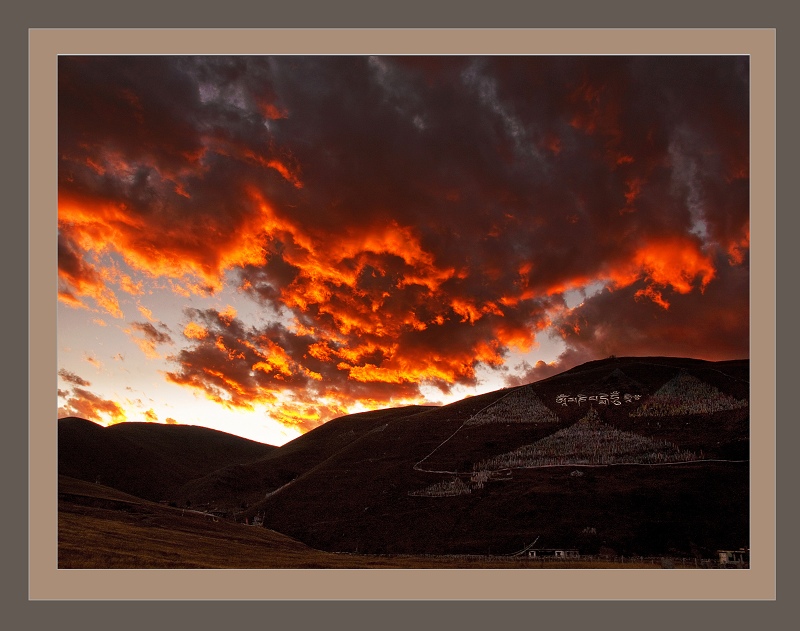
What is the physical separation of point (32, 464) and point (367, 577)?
13.0 meters

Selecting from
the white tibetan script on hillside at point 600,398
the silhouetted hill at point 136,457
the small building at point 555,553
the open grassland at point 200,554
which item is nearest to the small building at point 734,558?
the open grassland at point 200,554

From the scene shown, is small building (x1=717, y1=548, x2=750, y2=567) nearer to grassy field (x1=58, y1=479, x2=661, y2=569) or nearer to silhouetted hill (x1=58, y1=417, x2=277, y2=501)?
grassy field (x1=58, y1=479, x2=661, y2=569)

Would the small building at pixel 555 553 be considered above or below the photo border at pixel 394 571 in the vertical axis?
below

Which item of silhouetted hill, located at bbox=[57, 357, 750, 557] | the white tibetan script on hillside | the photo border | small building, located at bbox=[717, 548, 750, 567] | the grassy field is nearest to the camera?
the photo border

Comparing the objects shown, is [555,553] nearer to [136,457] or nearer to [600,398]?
[600,398]

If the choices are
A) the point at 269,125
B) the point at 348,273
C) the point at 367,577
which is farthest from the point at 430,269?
the point at 367,577

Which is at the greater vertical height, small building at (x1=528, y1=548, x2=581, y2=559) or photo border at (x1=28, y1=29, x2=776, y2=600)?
photo border at (x1=28, y1=29, x2=776, y2=600)

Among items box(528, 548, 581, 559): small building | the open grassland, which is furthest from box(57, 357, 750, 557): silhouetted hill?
the open grassland

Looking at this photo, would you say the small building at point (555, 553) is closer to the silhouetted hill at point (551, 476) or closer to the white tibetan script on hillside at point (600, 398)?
the silhouetted hill at point (551, 476)

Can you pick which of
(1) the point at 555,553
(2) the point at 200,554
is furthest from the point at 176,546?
(1) the point at 555,553

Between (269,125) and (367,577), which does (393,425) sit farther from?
(367,577)

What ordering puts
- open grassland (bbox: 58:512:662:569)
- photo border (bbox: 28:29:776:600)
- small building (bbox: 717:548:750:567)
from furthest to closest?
small building (bbox: 717:548:750:567) → open grassland (bbox: 58:512:662:569) → photo border (bbox: 28:29:776:600)

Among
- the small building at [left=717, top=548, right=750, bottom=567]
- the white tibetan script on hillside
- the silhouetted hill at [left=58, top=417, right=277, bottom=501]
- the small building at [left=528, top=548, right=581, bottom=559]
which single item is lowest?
the silhouetted hill at [left=58, top=417, right=277, bottom=501]

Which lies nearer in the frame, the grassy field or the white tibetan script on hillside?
the grassy field
